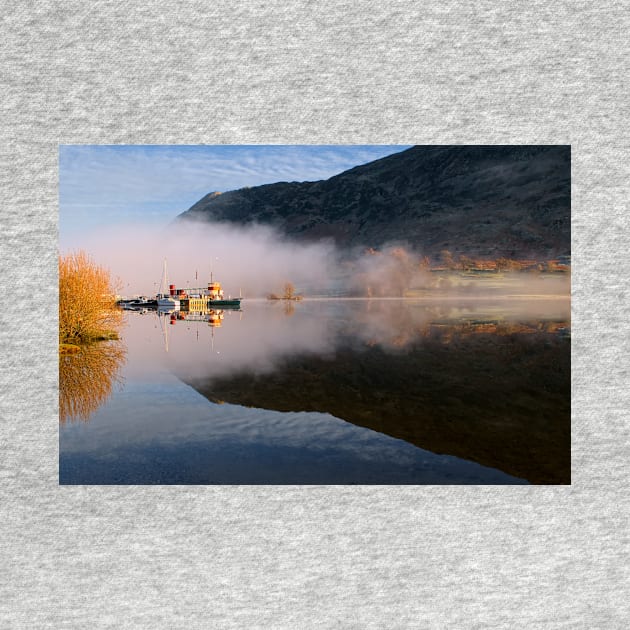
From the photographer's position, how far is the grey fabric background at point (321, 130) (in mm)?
3184

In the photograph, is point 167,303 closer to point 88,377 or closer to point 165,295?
point 165,295

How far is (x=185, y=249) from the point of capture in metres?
3.83

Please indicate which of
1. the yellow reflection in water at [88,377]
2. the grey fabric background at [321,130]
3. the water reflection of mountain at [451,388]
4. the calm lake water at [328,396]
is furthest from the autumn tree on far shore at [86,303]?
the water reflection of mountain at [451,388]

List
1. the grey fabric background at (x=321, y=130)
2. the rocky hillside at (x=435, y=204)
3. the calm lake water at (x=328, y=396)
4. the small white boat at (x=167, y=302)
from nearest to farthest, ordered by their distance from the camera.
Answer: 1. the grey fabric background at (x=321, y=130)
2. the calm lake water at (x=328, y=396)
3. the rocky hillside at (x=435, y=204)
4. the small white boat at (x=167, y=302)

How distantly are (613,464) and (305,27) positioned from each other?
3.56 m

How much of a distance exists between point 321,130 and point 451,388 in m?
2.07

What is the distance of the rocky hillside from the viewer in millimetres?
3533

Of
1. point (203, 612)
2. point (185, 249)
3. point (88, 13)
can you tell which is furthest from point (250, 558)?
point (88, 13)

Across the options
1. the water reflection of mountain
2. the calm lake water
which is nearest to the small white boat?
the calm lake water

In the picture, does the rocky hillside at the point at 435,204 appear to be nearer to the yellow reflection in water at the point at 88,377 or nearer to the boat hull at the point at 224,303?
the boat hull at the point at 224,303

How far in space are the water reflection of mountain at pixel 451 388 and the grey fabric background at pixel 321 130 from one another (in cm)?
16

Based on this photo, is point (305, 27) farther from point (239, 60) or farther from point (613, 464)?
point (613, 464)

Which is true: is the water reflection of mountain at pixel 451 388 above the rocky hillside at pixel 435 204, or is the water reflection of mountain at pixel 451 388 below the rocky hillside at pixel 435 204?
below

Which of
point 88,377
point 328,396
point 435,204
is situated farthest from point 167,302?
point 435,204
